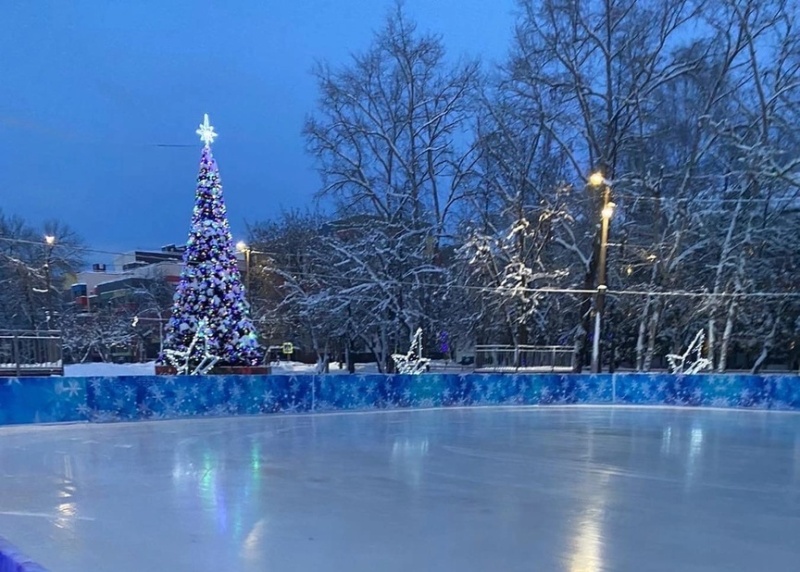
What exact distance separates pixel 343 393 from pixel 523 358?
1014 cm

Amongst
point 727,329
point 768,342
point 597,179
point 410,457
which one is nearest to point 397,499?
point 410,457

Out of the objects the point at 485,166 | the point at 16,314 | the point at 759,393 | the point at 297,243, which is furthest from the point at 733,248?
the point at 16,314

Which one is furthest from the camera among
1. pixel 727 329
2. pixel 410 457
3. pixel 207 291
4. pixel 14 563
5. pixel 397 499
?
pixel 727 329

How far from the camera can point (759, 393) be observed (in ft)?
63.7

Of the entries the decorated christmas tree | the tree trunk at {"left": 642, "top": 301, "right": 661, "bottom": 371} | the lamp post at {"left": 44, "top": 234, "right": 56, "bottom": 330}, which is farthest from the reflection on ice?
the lamp post at {"left": 44, "top": 234, "right": 56, "bottom": 330}

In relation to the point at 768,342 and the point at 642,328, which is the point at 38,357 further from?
the point at 768,342

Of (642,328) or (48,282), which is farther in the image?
(48,282)

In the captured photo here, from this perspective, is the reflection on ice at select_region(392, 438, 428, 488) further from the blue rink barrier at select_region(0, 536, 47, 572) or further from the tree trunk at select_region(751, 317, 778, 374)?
the tree trunk at select_region(751, 317, 778, 374)

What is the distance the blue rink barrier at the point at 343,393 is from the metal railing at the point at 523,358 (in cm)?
498

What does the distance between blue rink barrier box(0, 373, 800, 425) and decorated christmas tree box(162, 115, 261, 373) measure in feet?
8.00

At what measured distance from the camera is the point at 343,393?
1702 cm

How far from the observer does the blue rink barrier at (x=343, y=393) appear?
13.8 m

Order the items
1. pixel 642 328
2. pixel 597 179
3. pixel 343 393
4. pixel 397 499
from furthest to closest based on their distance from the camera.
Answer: pixel 642 328 → pixel 597 179 → pixel 343 393 → pixel 397 499

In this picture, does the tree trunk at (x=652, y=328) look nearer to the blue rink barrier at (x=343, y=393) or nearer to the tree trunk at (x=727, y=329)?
the tree trunk at (x=727, y=329)
